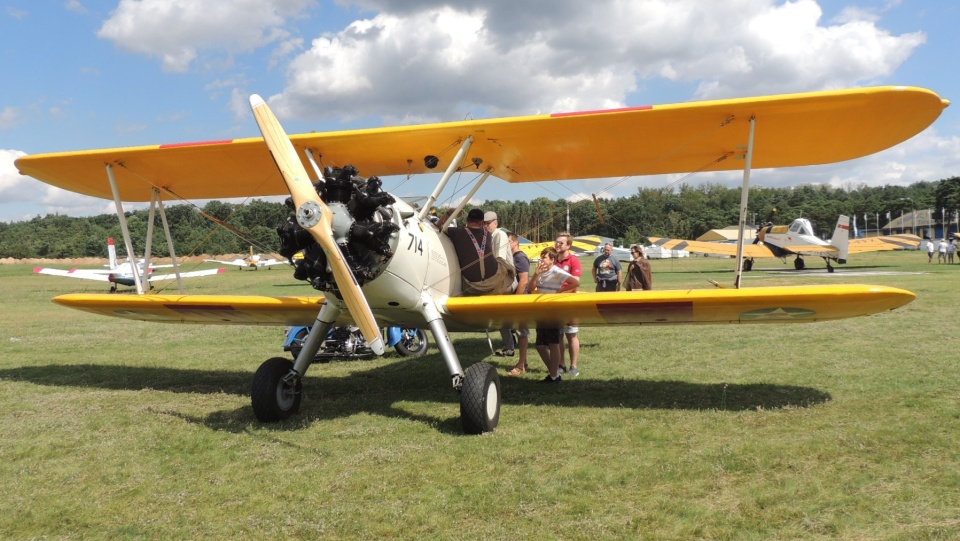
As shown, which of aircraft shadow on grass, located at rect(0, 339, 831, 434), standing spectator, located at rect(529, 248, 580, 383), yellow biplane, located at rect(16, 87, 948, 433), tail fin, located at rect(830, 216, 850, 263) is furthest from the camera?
tail fin, located at rect(830, 216, 850, 263)

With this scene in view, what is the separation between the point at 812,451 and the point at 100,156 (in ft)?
→ 23.4

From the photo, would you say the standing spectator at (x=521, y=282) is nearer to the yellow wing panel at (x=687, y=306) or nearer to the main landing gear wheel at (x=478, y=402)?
the yellow wing panel at (x=687, y=306)

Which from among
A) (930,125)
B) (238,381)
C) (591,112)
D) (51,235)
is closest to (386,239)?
(591,112)

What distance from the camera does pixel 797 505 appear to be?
3.42 m

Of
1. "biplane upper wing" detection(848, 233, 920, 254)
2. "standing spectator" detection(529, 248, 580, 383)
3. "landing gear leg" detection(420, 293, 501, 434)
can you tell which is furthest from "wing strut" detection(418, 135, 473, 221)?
"biplane upper wing" detection(848, 233, 920, 254)

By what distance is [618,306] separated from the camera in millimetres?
5523

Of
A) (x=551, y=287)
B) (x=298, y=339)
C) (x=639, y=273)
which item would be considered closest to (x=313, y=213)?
(x=551, y=287)

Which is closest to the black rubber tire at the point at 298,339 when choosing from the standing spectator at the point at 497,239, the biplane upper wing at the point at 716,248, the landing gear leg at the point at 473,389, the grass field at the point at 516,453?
the grass field at the point at 516,453

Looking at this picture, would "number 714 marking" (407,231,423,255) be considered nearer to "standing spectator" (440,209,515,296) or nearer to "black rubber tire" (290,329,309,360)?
"standing spectator" (440,209,515,296)

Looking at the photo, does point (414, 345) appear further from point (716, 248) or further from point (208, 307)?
point (716, 248)

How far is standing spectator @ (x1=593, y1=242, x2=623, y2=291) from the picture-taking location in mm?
8875

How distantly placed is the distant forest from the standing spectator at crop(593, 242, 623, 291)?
0.42 metres

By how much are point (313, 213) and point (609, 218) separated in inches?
172

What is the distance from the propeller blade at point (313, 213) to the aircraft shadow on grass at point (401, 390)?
1.19 metres
